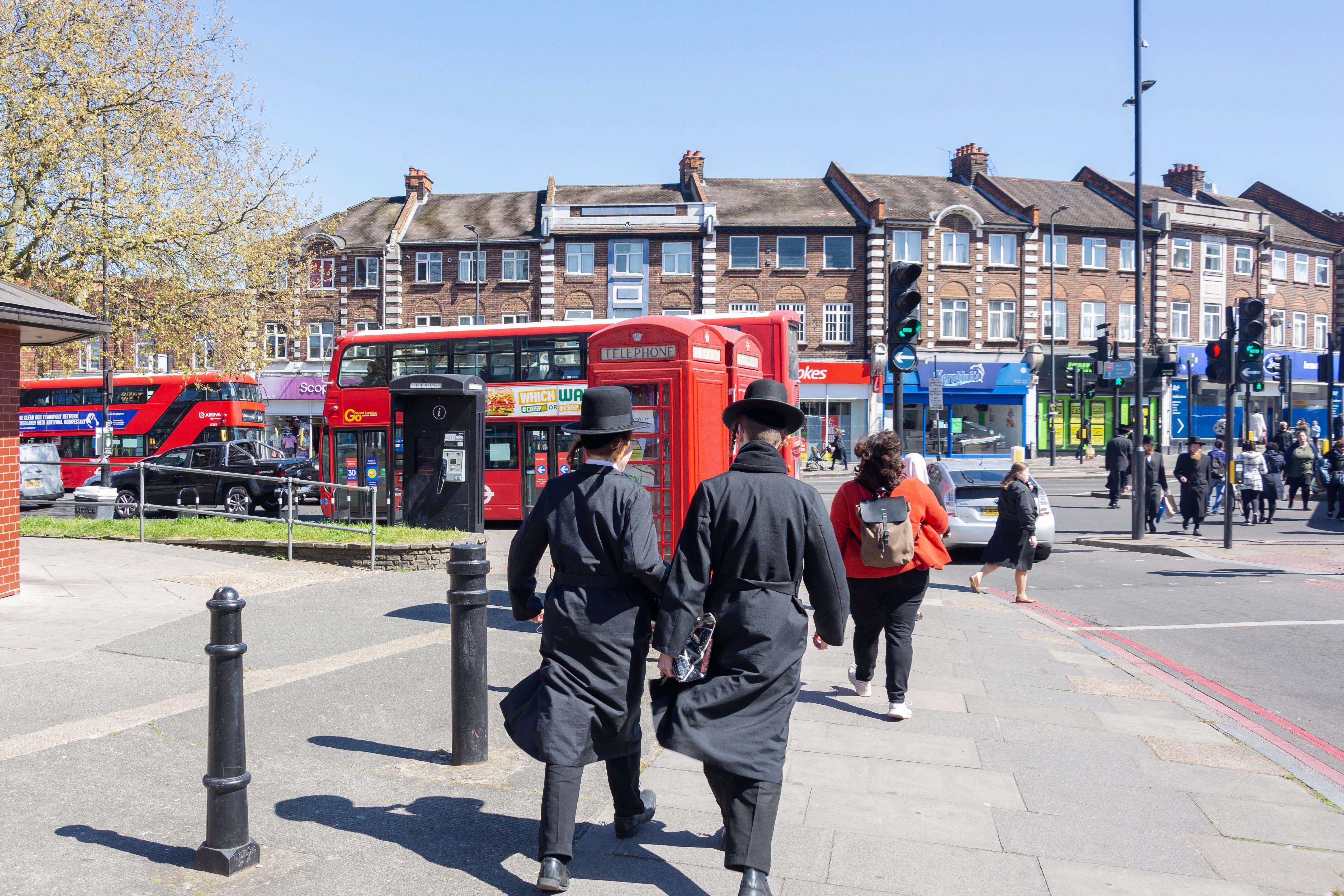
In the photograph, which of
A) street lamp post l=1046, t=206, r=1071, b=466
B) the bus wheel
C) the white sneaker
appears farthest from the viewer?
street lamp post l=1046, t=206, r=1071, b=466

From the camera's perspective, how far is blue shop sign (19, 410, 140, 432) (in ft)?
99.8

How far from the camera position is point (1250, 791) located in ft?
15.6

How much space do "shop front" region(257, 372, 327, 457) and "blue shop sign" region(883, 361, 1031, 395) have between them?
83.4 feet

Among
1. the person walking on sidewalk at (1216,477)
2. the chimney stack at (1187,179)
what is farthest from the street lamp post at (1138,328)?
the chimney stack at (1187,179)

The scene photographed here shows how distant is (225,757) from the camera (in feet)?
11.6

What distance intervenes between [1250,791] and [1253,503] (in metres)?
22.3

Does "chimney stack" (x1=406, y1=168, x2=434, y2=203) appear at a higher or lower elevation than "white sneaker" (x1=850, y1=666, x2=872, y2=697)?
higher

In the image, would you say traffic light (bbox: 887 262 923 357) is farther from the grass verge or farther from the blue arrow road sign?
the grass verge

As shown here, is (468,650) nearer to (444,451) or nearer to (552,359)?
(444,451)

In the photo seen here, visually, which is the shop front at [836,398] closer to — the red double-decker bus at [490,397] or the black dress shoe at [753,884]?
the red double-decker bus at [490,397]

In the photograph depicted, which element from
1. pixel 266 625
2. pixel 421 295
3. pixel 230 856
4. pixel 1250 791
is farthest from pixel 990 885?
pixel 421 295

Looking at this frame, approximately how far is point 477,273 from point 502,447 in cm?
2269

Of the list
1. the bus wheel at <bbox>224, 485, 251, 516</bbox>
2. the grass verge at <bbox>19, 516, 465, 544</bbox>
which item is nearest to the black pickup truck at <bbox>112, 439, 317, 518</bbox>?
the bus wheel at <bbox>224, 485, 251, 516</bbox>

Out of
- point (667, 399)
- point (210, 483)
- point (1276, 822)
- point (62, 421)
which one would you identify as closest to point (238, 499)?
point (210, 483)
